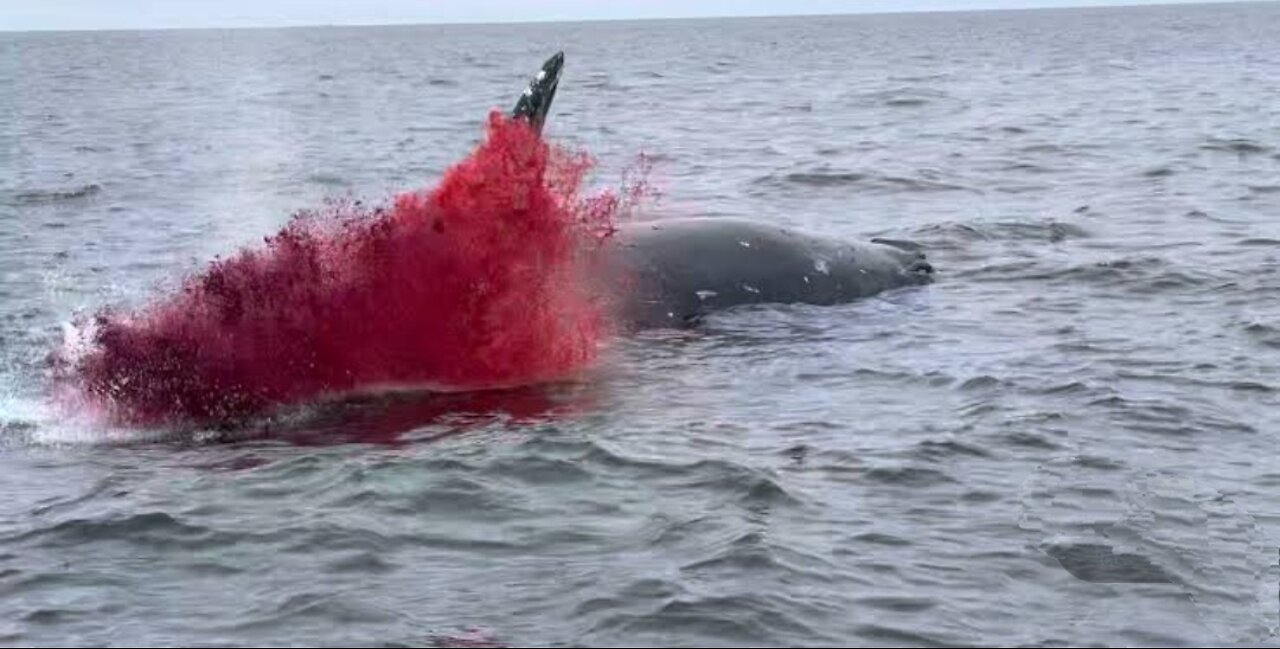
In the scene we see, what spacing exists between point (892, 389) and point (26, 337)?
7.29m

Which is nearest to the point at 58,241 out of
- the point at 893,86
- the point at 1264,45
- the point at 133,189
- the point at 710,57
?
the point at 133,189

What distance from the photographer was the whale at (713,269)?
13.2m

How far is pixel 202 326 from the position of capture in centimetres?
1090

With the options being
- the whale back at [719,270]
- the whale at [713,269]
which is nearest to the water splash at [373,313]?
the whale at [713,269]

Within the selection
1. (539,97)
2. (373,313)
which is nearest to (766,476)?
(373,313)

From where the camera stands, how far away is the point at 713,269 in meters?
13.7

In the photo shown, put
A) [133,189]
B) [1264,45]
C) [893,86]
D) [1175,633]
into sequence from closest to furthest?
[1175,633], [133,189], [893,86], [1264,45]

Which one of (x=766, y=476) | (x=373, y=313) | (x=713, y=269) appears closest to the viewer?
(x=766, y=476)

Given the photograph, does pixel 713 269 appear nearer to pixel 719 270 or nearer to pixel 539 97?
pixel 719 270

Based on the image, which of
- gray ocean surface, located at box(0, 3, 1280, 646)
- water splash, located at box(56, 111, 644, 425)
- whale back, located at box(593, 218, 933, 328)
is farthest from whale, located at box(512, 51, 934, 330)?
water splash, located at box(56, 111, 644, 425)

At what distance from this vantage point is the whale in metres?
13.2

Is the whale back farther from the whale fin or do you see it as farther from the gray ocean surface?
the whale fin

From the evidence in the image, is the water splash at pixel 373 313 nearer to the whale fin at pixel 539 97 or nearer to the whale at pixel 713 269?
the whale fin at pixel 539 97

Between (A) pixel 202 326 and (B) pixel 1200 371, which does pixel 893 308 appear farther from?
(A) pixel 202 326
